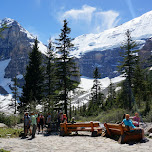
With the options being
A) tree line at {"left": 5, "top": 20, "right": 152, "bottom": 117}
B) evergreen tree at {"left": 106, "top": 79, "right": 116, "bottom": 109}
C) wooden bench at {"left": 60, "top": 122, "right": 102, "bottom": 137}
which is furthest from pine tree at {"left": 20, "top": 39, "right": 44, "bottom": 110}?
evergreen tree at {"left": 106, "top": 79, "right": 116, "bottom": 109}

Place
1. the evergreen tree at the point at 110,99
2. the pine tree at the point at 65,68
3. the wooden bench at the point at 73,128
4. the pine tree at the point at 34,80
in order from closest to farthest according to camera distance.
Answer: the wooden bench at the point at 73,128 → the pine tree at the point at 65,68 → the pine tree at the point at 34,80 → the evergreen tree at the point at 110,99

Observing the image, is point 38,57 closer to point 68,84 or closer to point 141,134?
point 68,84

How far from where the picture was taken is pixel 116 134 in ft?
33.3

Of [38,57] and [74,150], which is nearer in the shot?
[74,150]

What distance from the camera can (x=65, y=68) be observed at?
20172 mm

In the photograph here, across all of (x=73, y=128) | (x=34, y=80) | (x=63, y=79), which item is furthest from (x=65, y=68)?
(x=34, y=80)

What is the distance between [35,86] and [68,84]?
10.2 metres

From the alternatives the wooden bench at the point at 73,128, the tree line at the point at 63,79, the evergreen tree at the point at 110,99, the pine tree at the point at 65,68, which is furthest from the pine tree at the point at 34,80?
the evergreen tree at the point at 110,99

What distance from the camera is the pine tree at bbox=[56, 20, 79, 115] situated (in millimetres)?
20119

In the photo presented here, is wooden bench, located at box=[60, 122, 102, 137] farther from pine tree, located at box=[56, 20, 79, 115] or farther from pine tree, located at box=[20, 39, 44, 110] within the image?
pine tree, located at box=[20, 39, 44, 110]

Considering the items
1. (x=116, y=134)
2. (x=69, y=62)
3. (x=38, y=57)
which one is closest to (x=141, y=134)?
(x=116, y=134)

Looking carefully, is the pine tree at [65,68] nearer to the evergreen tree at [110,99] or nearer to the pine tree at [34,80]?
the pine tree at [34,80]

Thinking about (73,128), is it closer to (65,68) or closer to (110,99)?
(65,68)

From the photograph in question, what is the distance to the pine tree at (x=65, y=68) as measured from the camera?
792 inches
